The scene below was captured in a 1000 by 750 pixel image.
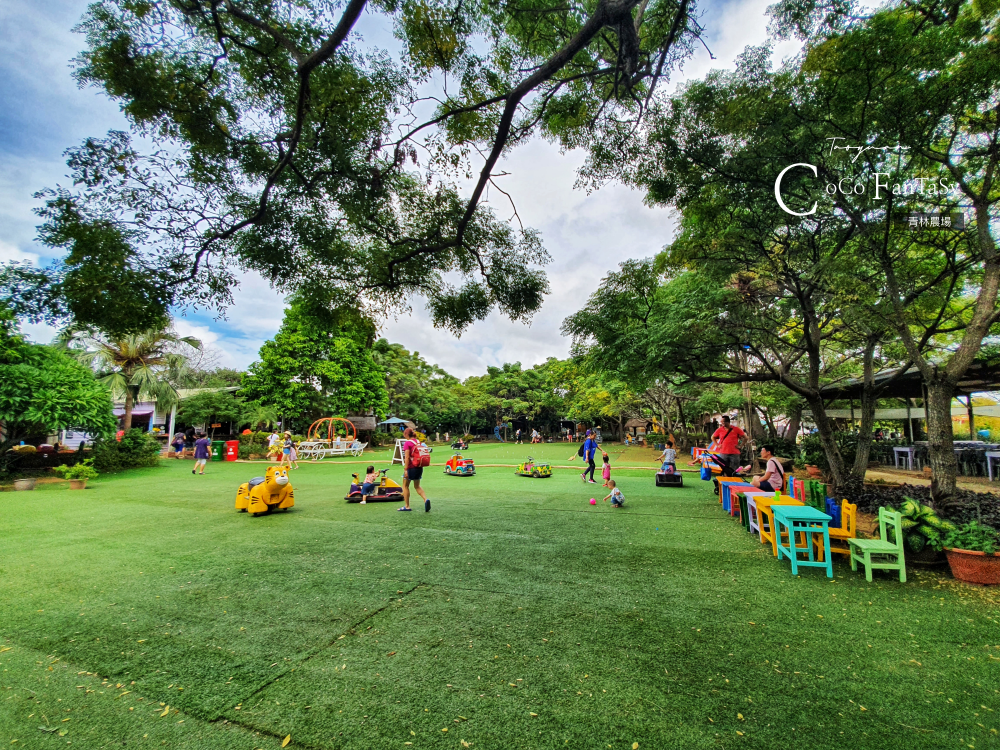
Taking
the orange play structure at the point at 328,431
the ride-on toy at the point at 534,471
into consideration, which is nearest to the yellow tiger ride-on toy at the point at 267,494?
the ride-on toy at the point at 534,471

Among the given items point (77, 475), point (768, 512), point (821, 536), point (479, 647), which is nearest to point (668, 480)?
point (768, 512)

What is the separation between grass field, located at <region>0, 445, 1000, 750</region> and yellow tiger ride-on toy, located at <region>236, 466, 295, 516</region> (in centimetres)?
180

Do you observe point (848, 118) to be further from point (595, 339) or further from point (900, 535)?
point (900, 535)

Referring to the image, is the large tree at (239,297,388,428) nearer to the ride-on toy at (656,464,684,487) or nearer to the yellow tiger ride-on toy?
the yellow tiger ride-on toy

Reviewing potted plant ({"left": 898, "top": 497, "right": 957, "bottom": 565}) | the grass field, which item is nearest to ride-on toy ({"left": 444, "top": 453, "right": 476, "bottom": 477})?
the grass field

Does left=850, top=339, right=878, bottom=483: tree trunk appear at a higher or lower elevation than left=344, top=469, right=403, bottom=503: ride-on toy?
higher

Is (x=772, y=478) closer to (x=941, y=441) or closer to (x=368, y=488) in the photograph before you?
(x=941, y=441)

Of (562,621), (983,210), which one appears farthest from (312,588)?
(983,210)

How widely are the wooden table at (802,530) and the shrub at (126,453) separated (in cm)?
2096

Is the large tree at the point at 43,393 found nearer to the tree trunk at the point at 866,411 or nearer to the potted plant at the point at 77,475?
the potted plant at the point at 77,475

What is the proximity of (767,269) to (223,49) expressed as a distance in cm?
777

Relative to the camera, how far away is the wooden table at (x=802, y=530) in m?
4.89

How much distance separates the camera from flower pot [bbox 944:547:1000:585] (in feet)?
14.7

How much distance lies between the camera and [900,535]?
15.3ft
